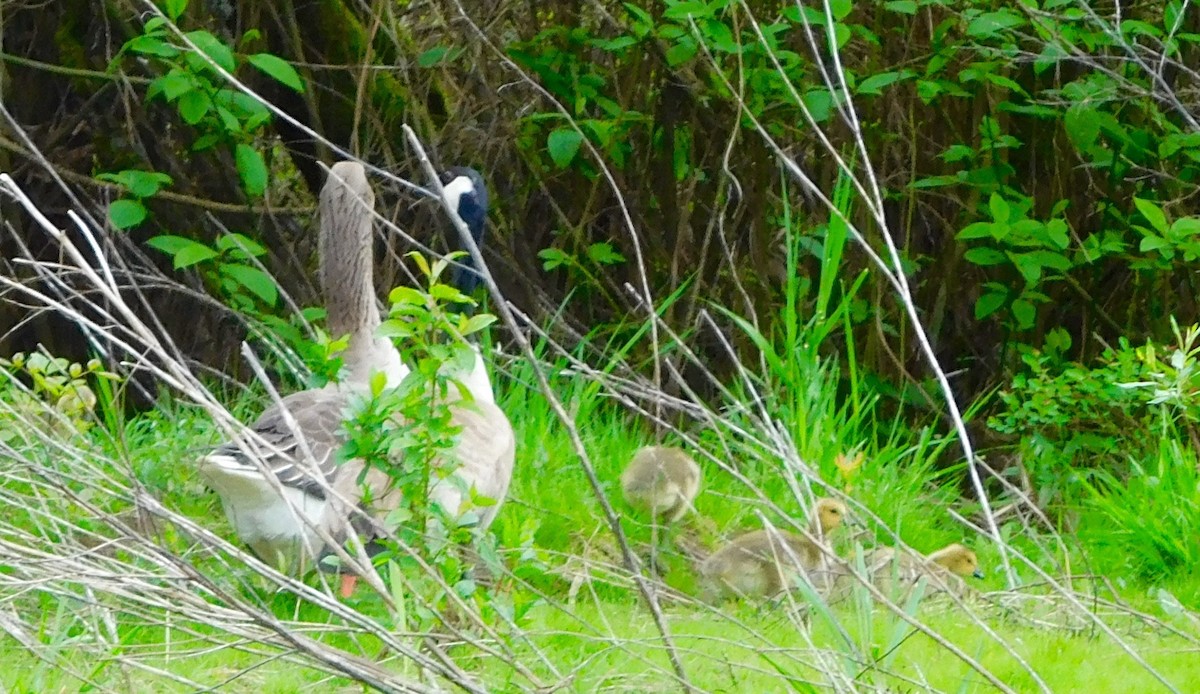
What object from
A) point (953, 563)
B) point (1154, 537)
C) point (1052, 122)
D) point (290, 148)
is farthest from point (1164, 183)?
point (290, 148)

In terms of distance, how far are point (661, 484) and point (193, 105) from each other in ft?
8.10

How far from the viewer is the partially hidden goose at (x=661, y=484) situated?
491 cm

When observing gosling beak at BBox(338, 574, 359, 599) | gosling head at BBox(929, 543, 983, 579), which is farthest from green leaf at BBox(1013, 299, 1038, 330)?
gosling beak at BBox(338, 574, 359, 599)

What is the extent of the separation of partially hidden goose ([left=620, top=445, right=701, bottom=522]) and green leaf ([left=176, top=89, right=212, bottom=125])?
2263 mm

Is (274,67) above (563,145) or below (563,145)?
above

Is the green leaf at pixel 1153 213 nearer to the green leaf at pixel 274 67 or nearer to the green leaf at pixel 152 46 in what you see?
the green leaf at pixel 274 67

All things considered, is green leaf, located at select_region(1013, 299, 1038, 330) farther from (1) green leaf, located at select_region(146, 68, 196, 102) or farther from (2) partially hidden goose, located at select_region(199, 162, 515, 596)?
(1) green leaf, located at select_region(146, 68, 196, 102)

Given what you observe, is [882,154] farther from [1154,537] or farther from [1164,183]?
[1154,537]

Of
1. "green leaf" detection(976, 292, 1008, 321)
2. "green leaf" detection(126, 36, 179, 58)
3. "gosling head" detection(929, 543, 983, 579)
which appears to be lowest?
"green leaf" detection(976, 292, 1008, 321)

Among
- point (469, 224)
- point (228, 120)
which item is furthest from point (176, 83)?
point (469, 224)

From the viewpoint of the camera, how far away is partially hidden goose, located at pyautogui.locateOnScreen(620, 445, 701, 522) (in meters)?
4.91

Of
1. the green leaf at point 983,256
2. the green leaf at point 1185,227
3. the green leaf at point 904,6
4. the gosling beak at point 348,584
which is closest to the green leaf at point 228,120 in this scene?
the gosling beak at point 348,584

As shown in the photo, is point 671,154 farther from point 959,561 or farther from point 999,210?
point 959,561

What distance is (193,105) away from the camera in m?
6.00
